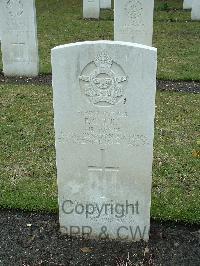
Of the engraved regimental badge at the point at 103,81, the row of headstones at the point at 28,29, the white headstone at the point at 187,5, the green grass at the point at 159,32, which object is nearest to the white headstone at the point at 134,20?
the row of headstones at the point at 28,29

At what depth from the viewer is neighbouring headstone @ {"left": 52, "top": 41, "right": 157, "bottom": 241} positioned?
11.7 ft

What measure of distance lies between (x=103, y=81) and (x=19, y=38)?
5765 mm

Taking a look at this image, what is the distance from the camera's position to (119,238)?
4.21 metres

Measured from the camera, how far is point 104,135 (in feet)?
12.6

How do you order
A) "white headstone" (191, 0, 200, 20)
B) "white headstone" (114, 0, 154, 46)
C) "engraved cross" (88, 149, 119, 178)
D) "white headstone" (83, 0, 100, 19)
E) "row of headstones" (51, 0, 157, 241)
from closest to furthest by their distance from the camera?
"row of headstones" (51, 0, 157, 241), "engraved cross" (88, 149, 119, 178), "white headstone" (114, 0, 154, 46), "white headstone" (191, 0, 200, 20), "white headstone" (83, 0, 100, 19)

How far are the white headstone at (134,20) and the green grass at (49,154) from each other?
2326mm

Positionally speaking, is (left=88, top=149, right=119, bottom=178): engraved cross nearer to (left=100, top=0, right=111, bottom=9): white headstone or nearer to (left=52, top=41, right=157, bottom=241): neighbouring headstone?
(left=52, top=41, right=157, bottom=241): neighbouring headstone

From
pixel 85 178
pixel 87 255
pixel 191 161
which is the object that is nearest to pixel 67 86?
pixel 85 178

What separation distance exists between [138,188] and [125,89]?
923mm

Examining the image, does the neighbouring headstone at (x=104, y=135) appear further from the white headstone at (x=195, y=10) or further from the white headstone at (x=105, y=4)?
the white headstone at (x=105, y=4)

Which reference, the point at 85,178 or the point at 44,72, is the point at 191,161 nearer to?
the point at 85,178

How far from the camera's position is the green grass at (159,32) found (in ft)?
31.9

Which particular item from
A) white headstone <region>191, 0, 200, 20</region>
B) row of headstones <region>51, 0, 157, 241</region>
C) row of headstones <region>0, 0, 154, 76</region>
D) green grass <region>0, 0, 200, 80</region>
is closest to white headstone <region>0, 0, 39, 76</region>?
row of headstones <region>0, 0, 154, 76</region>

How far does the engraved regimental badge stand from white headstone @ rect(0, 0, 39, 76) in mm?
5413
